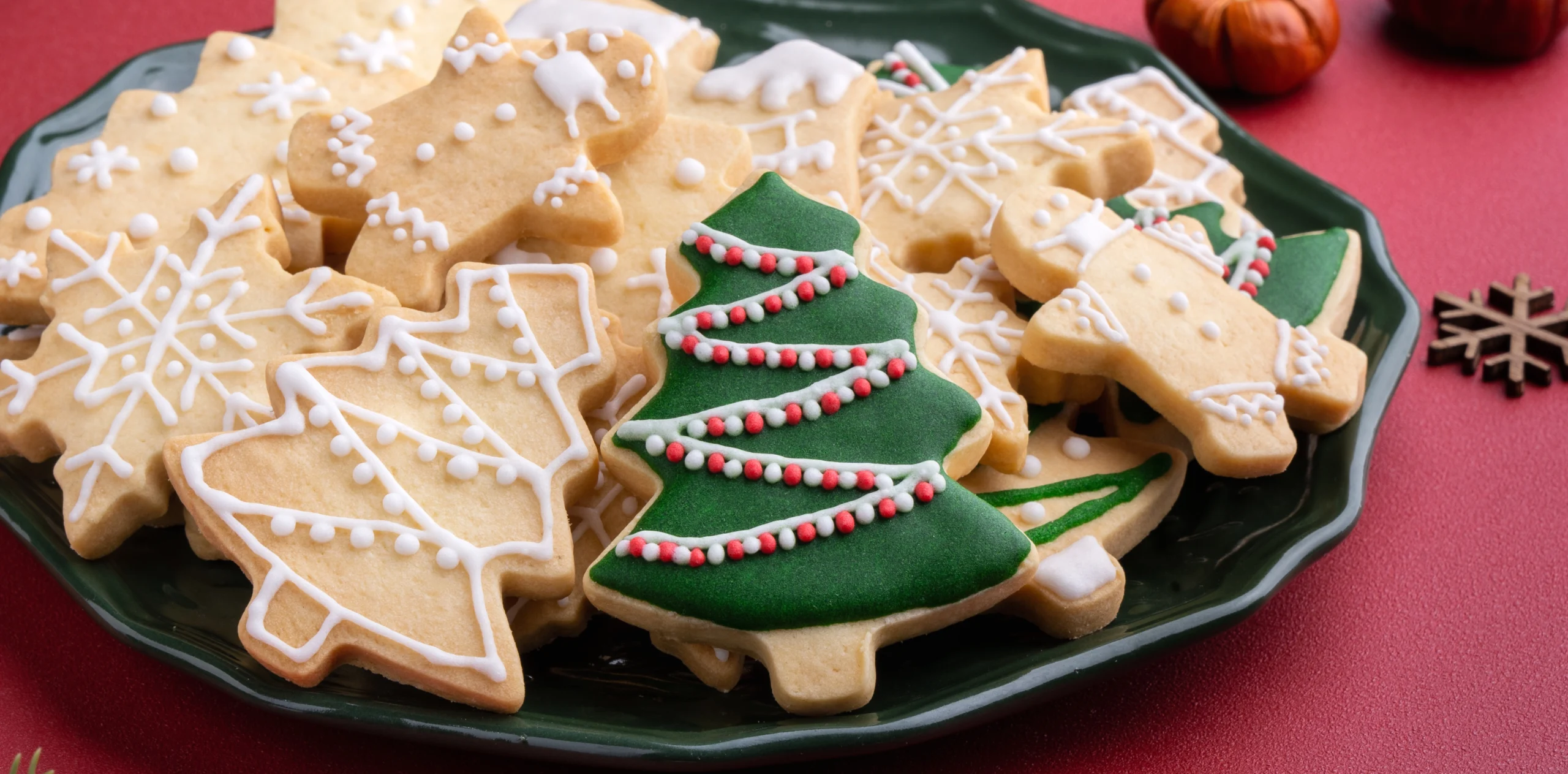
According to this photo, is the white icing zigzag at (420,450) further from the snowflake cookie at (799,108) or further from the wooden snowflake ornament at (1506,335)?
the wooden snowflake ornament at (1506,335)

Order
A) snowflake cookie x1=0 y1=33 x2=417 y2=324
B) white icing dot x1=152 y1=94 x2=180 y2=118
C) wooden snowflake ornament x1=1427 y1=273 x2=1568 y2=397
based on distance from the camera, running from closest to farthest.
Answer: snowflake cookie x1=0 y1=33 x2=417 y2=324 < white icing dot x1=152 y1=94 x2=180 y2=118 < wooden snowflake ornament x1=1427 y1=273 x2=1568 y2=397

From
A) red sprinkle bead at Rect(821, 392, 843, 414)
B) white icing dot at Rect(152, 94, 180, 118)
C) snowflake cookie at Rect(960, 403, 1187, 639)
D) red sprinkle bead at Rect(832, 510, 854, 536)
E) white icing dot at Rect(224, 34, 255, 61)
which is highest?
white icing dot at Rect(224, 34, 255, 61)

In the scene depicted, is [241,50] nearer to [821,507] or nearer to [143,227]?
[143,227]

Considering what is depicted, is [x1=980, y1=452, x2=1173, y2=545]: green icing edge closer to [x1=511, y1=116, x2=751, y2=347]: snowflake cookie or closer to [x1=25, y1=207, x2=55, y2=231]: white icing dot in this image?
[x1=511, y1=116, x2=751, y2=347]: snowflake cookie

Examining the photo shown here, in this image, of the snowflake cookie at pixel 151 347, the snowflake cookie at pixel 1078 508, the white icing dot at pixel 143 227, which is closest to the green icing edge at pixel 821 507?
the snowflake cookie at pixel 1078 508

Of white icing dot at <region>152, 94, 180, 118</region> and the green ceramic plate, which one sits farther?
white icing dot at <region>152, 94, 180, 118</region>

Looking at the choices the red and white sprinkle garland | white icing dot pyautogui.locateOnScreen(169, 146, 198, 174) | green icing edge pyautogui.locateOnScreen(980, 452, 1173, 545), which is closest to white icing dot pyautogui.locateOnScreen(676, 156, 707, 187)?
the red and white sprinkle garland
